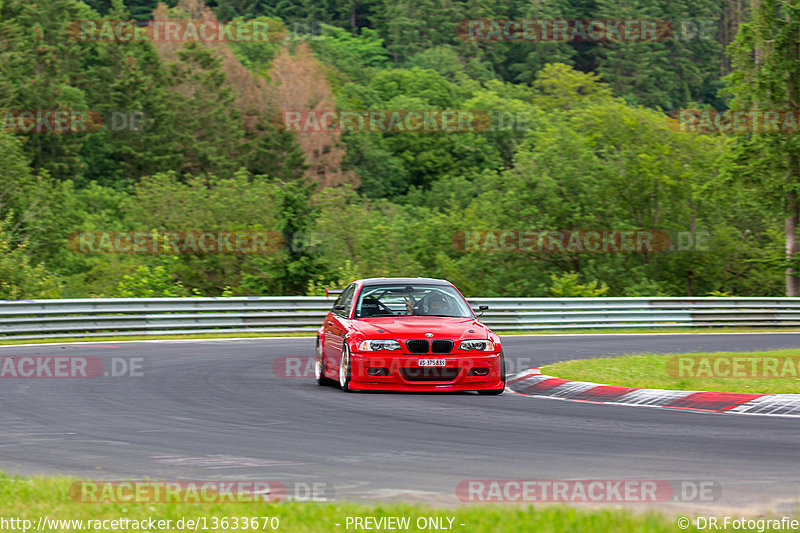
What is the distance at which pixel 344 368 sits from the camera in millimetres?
14234

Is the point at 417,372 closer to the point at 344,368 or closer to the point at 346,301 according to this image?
the point at 344,368

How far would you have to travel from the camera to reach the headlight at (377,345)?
13797 mm

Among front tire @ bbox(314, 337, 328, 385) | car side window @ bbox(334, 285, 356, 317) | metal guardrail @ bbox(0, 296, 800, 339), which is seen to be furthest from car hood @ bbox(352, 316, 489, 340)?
metal guardrail @ bbox(0, 296, 800, 339)

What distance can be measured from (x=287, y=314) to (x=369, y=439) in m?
18.6

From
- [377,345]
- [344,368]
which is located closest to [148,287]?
[344,368]

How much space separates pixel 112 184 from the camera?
258ft

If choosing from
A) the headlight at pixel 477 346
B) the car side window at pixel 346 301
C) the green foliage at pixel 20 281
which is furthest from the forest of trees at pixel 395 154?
the headlight at pixel 477 346

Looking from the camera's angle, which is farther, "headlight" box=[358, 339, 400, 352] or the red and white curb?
"headlight" box=[358, 339, 400, 352]

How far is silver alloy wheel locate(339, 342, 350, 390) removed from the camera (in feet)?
46.3

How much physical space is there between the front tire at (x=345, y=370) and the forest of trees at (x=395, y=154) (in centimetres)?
1728

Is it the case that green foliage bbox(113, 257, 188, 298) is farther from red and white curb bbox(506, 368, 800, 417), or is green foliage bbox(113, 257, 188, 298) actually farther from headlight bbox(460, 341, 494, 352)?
headlight bbox(460, 341, 494, 352)

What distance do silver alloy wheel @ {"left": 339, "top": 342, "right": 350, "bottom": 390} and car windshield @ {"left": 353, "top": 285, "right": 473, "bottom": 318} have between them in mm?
813

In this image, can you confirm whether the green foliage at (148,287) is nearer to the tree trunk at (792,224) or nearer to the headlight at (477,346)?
the headlight at (477,346)

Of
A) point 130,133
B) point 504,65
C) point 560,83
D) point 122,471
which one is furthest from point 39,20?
point 122,471
